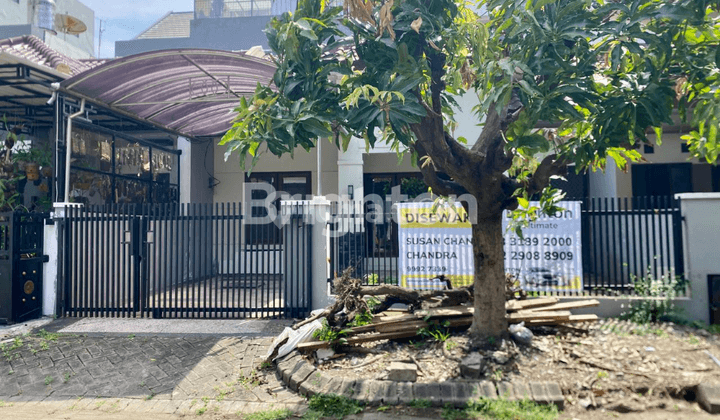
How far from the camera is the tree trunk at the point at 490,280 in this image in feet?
17.8

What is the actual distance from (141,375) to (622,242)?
7.01 m

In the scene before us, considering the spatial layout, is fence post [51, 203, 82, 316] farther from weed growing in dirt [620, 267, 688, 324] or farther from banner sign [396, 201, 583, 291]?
weed growing in dirt [620, 267, 688, 324]

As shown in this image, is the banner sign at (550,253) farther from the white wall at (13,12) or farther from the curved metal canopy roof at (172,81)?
the white wall at (13,12)

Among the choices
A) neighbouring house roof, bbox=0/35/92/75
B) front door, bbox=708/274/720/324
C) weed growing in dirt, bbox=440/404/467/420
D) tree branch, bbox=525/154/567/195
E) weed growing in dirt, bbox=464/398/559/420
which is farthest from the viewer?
neighbouring house roof, bbox=0/35/92/75

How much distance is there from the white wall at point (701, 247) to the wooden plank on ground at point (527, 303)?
2.08 m

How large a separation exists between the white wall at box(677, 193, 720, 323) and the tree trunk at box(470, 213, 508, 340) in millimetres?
3175

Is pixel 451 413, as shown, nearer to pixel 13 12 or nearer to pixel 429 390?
pixel 429 390

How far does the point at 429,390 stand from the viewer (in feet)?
15.4

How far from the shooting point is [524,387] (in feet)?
15.2

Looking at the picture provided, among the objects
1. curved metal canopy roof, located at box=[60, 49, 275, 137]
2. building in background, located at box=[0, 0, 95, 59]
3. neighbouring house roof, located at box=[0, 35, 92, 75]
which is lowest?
curved metal canopy roof, located at box=[60, 49, 275, 137]

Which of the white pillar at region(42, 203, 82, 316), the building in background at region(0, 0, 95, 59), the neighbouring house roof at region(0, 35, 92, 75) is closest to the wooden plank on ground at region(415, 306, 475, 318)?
the white pillar at region(42, 203, 82, 316)

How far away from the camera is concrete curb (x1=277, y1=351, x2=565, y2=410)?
453cm

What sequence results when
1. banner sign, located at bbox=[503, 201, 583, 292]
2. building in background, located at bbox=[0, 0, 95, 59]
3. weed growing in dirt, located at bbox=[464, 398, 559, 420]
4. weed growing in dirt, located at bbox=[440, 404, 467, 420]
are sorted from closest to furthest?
weed growing in dirt, located at bbox=[464, 398, 559, 420] < weed growing in dirt, located at bbox=[440, 404, 467, 420] < banner sign, located at bbox=[503, 201, 583, 292] < building in background, located at bbox=[0, 0, 95, 59]

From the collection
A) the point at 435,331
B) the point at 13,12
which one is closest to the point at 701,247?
the point at 435,331
